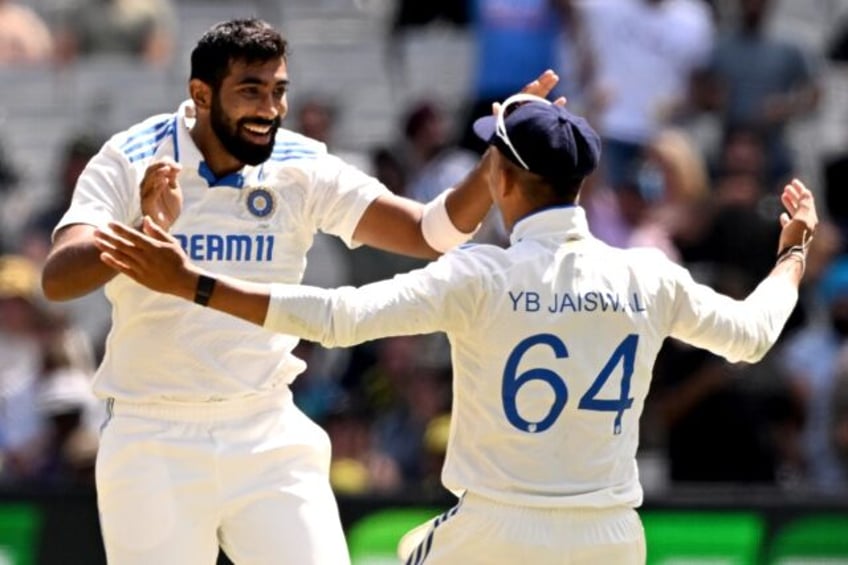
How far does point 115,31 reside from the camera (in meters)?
12.9

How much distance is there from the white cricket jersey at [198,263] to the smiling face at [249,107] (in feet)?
0.28

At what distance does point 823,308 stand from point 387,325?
6.35 meters

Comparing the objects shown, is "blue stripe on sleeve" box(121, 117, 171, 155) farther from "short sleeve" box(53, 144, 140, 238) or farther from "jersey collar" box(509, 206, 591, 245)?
"jersey collar" box(509, 206, 591, 245)

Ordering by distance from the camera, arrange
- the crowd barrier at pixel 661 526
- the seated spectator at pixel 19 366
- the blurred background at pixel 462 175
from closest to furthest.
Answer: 1. the crowd barrier at pixel 661 526
2. the blurred background at pixel 462 175
3. the seated spectator at pixel 19 366

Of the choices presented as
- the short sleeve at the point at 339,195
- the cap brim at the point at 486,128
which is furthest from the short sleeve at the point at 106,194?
the cap brim at the point at 486,128

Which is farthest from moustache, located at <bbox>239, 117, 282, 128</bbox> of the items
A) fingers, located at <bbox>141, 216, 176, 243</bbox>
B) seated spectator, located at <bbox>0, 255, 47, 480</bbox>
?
seated spectator, located at <bbox>0, 255, 47, 480</bbox>

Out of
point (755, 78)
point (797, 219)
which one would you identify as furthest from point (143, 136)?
point (755, 78)

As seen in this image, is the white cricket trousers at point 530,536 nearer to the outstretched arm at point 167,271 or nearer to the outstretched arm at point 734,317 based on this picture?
the outstretched arm at point 734,317

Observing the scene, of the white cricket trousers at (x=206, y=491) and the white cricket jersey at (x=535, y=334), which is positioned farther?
the white cricket trousers at (x=206, y=491)

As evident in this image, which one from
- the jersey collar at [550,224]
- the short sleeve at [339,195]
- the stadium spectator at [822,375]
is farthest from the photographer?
the stadium spectator at [822,375]

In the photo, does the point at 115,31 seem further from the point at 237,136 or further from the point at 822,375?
the point at 237,136

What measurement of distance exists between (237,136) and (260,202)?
0.20 m

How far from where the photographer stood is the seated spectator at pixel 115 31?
1283 centimetres

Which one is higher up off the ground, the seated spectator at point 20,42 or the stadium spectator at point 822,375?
the seated spectator at point 20,42
